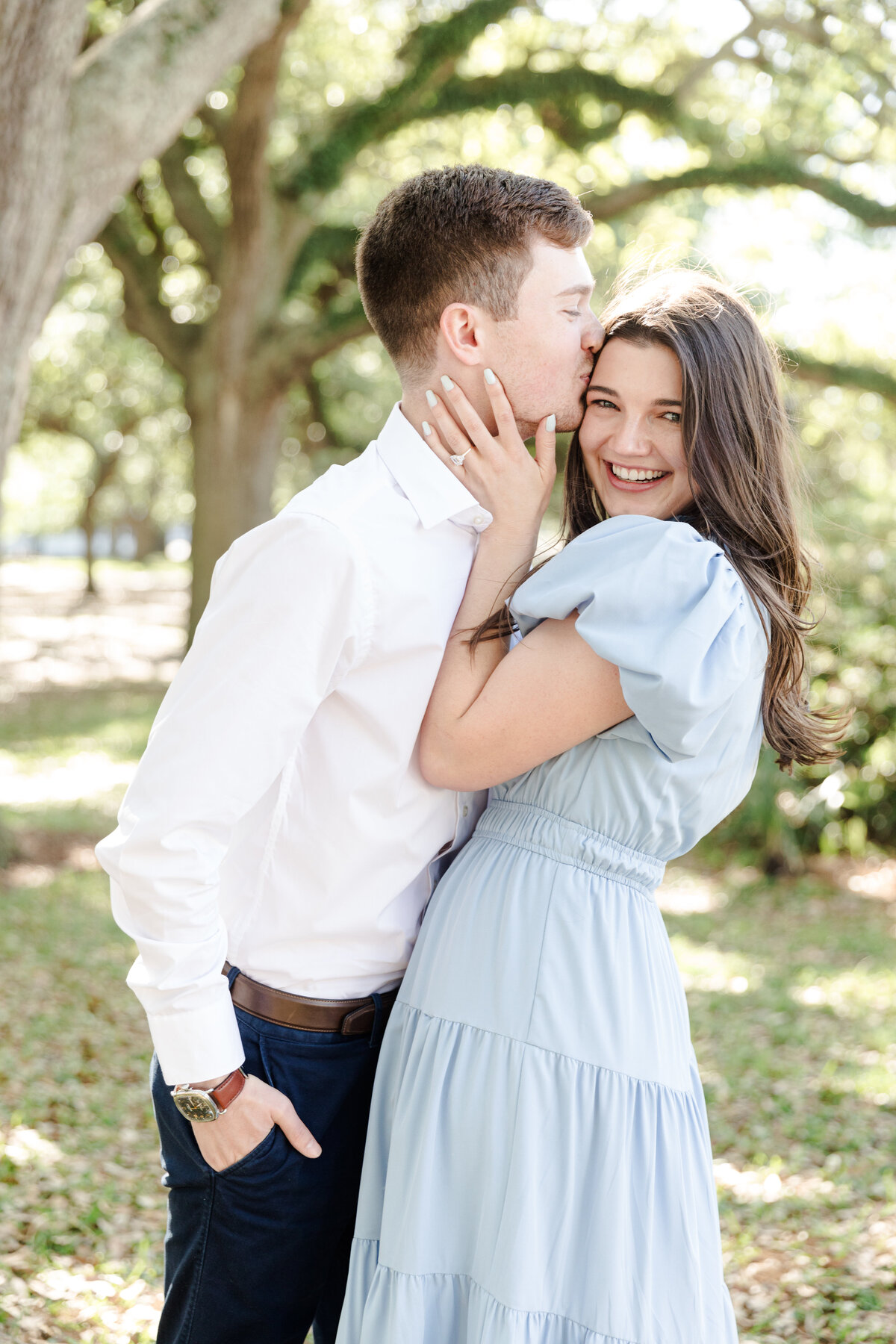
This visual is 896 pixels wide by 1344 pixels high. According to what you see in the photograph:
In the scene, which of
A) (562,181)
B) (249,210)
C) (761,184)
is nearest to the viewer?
(761,184)

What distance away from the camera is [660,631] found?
6.05 feet

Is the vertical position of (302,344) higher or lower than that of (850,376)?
lower

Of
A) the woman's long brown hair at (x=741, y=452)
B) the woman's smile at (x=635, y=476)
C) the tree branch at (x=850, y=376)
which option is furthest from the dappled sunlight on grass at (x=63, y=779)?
the woman's long brown hair at (x=741, y=452)

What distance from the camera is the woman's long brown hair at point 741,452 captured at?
2.08 metres

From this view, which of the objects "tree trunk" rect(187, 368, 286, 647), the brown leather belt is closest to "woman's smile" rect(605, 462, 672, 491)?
the brown leather belt

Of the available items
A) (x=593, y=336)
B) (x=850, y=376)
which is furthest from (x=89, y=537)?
(x=593, y=336)

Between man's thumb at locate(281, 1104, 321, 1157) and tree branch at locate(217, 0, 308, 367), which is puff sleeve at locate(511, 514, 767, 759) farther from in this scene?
tree branch at locate(217, 0, 308, 367)

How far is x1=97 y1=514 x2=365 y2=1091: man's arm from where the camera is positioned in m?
1.74

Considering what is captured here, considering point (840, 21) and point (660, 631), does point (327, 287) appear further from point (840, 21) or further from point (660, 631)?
point (660, 631)

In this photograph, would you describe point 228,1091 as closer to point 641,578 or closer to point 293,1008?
point 293,1008

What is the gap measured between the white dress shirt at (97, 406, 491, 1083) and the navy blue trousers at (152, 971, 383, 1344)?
0.12 meters

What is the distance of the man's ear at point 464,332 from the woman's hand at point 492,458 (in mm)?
40

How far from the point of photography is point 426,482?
6.53 feet

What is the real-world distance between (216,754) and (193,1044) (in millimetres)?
456
